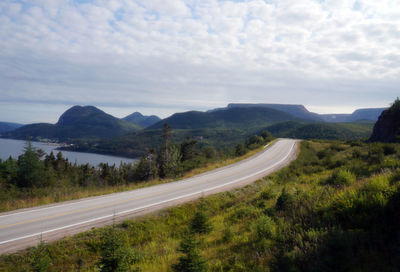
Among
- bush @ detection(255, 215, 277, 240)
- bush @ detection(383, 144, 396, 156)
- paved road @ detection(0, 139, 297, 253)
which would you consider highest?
bush @ detection(383, 144, 396, 156)

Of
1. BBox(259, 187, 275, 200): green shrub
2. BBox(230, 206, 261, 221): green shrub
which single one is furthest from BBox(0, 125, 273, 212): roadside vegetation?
BBox(259, 187, 275, 200): green shrub

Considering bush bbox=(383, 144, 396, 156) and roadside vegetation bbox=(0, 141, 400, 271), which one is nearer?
roadside vegetation bbox=(0, 141, 400, 271)

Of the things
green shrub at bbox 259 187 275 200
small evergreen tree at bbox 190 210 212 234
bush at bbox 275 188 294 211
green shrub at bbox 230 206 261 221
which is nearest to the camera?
bush at bbox 275 188 294 211

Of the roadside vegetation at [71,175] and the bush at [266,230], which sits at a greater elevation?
the bush at [266,230]

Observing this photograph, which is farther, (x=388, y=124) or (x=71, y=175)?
(x=71, y=175)

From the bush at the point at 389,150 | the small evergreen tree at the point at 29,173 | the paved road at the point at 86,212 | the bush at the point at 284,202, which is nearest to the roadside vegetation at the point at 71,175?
the small evergreen tree at the point at 29,173

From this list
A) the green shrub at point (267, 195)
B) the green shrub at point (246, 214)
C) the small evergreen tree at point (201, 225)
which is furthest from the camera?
the green shrub at point (267, 195)

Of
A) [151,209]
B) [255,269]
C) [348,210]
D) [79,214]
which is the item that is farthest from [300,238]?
[79,214]

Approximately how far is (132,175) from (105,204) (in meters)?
45.1

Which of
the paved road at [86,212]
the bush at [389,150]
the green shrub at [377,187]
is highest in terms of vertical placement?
the green shrub at [377,187]

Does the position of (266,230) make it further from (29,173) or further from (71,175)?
(71,175)

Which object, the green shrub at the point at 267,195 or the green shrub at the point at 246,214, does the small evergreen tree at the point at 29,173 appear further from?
the green shrub at the point at 267,195

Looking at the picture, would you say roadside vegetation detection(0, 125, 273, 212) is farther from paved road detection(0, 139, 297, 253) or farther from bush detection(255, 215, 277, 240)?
bush detection(255, 215, 277, 240)

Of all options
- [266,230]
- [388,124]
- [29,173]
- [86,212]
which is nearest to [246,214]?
[266,230]
